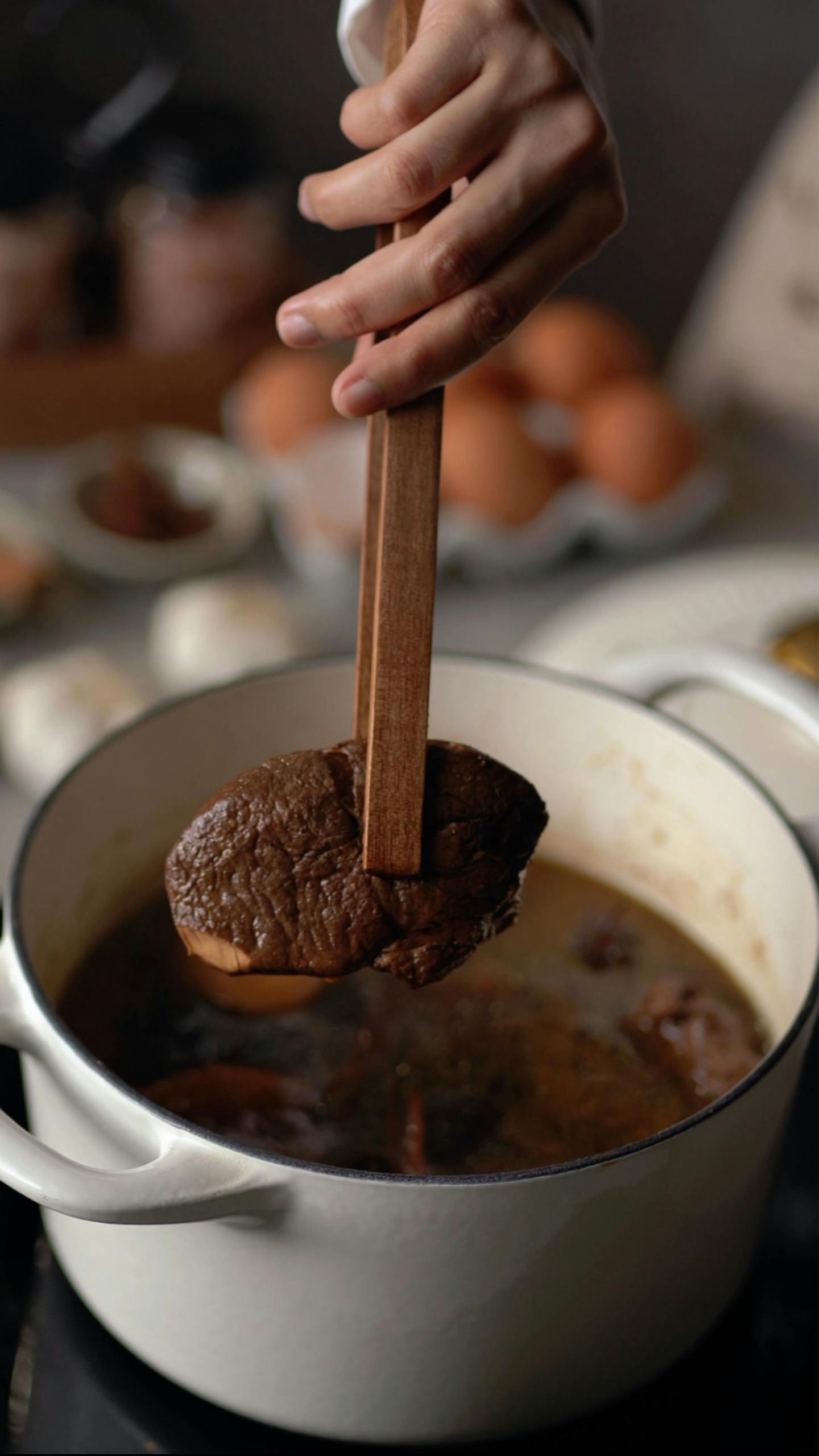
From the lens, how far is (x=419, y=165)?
1.35 feet

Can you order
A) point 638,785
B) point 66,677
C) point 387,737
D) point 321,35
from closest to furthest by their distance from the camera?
point 387,737 → point 638,785 → point 66,677 → point 321,35

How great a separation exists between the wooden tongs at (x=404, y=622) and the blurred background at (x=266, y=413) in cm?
55

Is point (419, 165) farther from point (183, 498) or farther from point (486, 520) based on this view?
point (183, 498)

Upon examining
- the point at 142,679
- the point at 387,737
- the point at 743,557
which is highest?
the point at 387,737

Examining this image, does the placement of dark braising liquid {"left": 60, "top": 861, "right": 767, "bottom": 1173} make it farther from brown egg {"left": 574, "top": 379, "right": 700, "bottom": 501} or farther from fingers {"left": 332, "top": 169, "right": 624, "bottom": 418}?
brown egg {"left": 574, "top": 379, "right": 700, "bottom": 501}

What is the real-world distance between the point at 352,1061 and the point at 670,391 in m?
1.12

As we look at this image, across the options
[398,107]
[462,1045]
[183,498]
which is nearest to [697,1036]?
[462,1045]

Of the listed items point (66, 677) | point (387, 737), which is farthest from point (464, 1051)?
point (66, 677)

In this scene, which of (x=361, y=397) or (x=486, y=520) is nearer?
(x=361, y=397)

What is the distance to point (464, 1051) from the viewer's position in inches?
25.2

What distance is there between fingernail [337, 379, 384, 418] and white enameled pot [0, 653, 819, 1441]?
0.75 feet

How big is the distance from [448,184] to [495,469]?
85 cm

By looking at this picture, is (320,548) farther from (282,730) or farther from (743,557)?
(282,730)

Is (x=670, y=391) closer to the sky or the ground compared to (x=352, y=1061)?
closer to the sky
